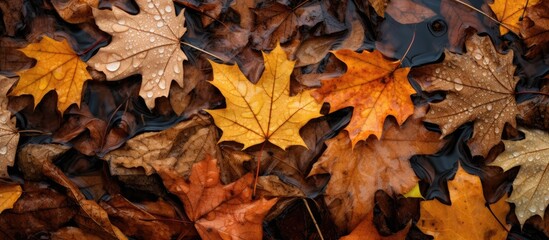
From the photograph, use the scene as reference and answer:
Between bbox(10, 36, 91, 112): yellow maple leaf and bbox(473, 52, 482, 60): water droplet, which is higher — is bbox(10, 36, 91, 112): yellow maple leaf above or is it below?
below

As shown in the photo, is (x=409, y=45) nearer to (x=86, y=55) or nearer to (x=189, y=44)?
(x=189, y=44)

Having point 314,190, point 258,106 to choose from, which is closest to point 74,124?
point 258,106

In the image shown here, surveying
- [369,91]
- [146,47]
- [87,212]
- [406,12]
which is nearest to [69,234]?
[87,212]

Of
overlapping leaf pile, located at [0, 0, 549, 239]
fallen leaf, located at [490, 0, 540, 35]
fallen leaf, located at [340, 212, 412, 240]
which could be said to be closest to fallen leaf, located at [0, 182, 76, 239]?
overlapping leaf pile, located at [0, 0, 549, 239]

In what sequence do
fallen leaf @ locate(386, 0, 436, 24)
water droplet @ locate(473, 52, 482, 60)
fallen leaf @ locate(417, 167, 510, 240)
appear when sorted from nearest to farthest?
fallen leaf @ locate(417, 167, 510, 240) → water droplet @ locate(473, 52, 482, 60) → fallen leaf @ locate(386, 0, 436, 24)

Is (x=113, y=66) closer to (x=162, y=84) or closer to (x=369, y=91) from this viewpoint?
(x=162, y=84)

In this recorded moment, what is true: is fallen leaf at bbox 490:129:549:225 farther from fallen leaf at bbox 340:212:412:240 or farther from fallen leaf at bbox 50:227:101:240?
fallen leaf at bbox 50:227:101:240
